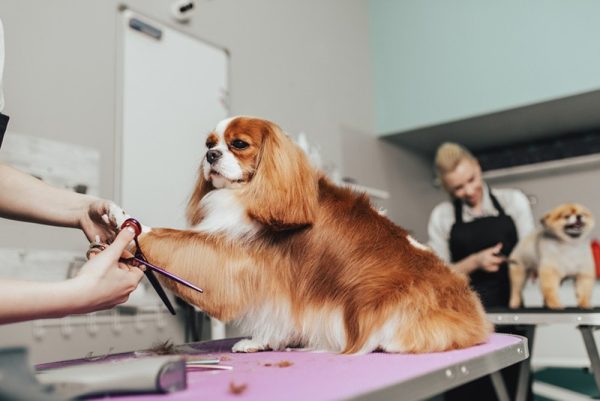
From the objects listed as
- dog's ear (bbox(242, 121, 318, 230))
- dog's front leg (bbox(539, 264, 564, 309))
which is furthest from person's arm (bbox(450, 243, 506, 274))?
dog's ear (bbox(242, 121, 318, 230))

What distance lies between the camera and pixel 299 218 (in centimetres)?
115

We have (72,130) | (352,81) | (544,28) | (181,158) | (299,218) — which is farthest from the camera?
(352,81)

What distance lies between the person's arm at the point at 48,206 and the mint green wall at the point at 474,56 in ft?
9.60

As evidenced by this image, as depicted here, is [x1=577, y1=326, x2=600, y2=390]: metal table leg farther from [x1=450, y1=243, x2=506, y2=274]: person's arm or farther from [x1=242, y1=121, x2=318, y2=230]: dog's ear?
[x1=242, y1=121, x2=318, y2=230]: dog's ear

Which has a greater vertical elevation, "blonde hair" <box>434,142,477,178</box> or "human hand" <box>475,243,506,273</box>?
"blonde hair" <box>434,142,477,178</box>

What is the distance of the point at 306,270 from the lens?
1.15 m

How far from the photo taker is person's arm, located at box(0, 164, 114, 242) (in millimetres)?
1158

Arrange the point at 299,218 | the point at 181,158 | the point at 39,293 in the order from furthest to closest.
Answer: the point at 181,158 → the point at 299,218 → the point at 39,293

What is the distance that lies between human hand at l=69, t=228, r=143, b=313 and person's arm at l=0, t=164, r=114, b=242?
0.36 meters

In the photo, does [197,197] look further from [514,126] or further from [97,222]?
[514,126]

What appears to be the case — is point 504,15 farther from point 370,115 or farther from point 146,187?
point 146,187

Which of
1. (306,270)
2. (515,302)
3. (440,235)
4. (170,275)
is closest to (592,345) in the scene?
(515,302)

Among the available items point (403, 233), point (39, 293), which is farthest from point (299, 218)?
point (39, 293)

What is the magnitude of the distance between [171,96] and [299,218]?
4.96 ft
